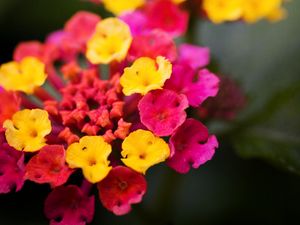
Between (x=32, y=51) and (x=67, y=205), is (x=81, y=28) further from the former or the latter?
(x=67, y=205)

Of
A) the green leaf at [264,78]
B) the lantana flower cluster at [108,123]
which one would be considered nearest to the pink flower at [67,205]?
the lantana flower cluster at [108,123]

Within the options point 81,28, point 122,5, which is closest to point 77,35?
point 81,28

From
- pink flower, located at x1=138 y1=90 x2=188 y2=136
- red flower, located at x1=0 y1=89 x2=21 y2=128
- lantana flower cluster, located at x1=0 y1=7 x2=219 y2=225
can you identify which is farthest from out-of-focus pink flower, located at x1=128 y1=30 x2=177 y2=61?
red flower, located at x1=0 y1=89 x2=21 y2=128

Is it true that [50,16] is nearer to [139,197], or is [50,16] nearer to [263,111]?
[263,111]

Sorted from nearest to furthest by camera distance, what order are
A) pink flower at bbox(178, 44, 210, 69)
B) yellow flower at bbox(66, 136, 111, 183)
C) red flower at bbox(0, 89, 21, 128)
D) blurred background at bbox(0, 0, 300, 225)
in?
yellow flower at bbox(66, 136, 111, 183), red flower at bbox(0, 89, 21, 128), pink flower at bbox(178, 44, 210, 69), blurred background at bbox(0, 0, 300, 225)

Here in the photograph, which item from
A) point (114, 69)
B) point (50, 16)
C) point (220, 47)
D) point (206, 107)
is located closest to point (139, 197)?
point (114, 69)

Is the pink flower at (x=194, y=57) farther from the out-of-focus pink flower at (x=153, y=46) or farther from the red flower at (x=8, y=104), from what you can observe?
the red flower at (x=8, y=104)

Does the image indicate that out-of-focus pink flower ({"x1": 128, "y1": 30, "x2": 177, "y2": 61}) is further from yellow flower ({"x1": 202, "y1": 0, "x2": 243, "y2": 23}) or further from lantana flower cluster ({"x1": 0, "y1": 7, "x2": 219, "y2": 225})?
yellow flower ({"x1": 202, "y1": 0, "x2": 243, "y2": 23})
